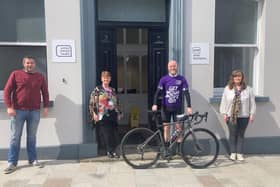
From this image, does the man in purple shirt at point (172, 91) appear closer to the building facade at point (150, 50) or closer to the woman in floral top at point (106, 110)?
the building facade at point (150, 50)

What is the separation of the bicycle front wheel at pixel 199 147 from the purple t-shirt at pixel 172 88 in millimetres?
596

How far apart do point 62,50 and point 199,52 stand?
8.07 feet

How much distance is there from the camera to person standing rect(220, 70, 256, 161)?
5488mm

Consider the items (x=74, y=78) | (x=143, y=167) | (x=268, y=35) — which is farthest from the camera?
(x=268, y=35)

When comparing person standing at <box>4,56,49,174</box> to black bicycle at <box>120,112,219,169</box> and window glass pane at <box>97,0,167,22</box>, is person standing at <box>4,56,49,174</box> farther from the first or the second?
window glass pane at <box>97,0,167,22</box>

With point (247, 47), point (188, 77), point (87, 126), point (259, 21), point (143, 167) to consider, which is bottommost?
point (143, 167)

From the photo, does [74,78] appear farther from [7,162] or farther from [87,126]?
[7,162]

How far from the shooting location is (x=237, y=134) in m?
5.66

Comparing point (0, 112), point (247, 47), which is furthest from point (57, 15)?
point (247, 47)

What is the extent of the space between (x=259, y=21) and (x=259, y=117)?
1.88 metres

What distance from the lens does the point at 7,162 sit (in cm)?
545

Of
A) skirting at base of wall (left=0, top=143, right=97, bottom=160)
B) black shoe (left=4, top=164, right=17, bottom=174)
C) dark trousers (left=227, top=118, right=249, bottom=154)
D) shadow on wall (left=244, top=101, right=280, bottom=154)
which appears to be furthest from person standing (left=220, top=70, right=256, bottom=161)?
black shoe (left=4, top=164, right=17, bottom=174)

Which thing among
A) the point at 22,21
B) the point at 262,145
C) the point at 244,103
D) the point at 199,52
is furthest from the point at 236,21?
the point at 22,21

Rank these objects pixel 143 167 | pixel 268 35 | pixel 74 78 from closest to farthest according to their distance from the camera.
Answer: pixel 143 167
pixel 74 78
pixel 268 35
